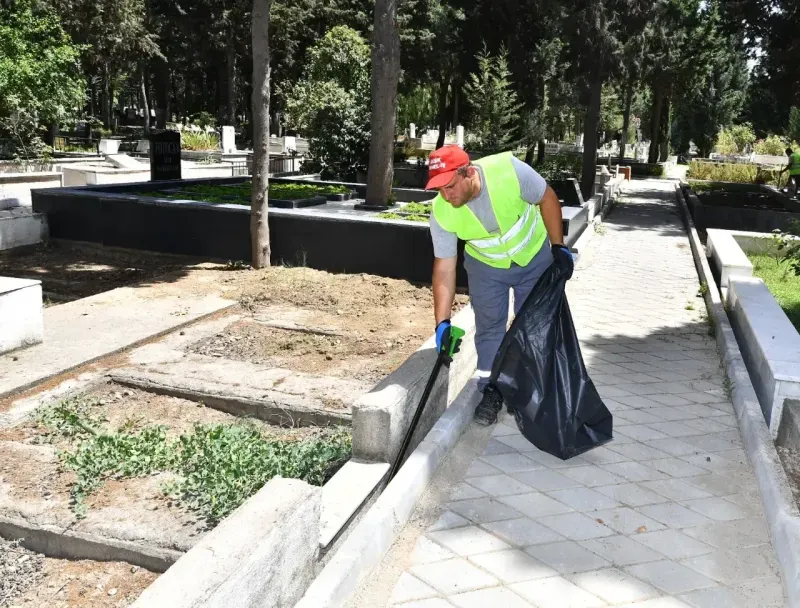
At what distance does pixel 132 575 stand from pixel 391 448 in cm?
138

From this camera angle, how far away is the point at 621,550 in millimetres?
3494

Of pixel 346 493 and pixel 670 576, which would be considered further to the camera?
pixel 346 493

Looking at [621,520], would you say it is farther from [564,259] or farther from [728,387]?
[728,387]

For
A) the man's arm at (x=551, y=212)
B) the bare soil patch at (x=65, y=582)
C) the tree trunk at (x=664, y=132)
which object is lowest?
the bare soil patch at (x=65, y=582)

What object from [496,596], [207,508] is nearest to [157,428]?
[207,508]

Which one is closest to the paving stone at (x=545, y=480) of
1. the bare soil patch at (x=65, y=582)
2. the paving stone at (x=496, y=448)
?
the paving stone at (x=496, y=448)

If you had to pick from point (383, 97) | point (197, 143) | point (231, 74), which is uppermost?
point (231, 74)

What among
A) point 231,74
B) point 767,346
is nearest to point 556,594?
point 767,346

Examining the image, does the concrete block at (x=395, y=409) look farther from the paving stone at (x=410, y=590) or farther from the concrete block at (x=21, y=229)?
the concrete block at (x=21, y=229)

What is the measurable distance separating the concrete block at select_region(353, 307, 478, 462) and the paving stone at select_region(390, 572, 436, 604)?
2.48 ft

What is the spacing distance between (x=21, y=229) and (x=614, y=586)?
1142cm

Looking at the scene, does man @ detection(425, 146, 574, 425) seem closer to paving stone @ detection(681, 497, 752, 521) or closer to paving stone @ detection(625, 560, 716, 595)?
paving stone @ detection(681, 497, 752, 521)

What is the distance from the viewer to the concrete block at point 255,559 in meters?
2.26

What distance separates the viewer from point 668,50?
1348 inches
